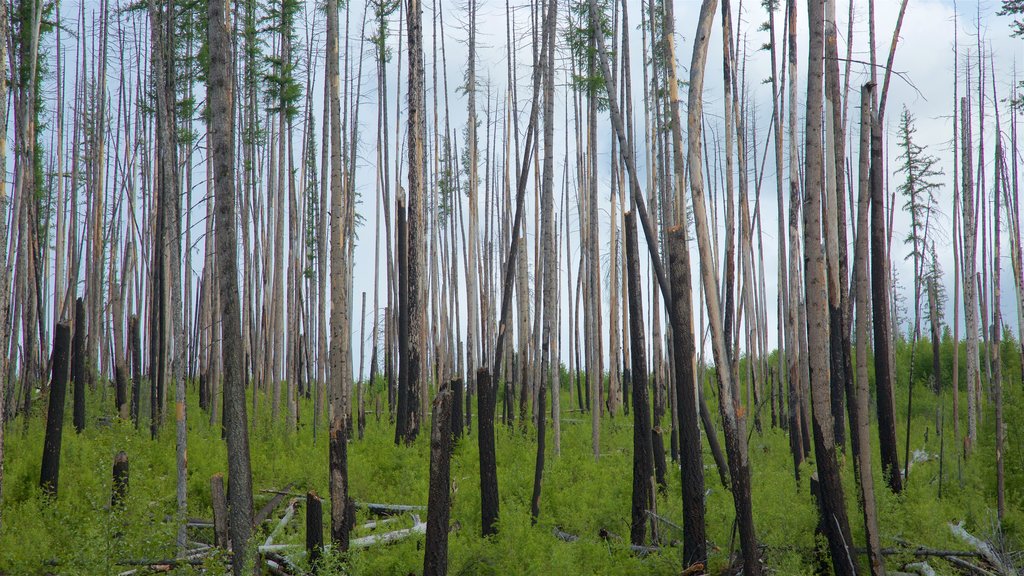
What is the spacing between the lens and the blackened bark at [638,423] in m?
6.80

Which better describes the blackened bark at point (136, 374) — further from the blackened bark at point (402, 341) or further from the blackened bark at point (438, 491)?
the blackened bark at point (438, 491)

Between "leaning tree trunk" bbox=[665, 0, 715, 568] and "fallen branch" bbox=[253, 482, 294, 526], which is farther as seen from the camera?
"fallen branch" bbox=[253, 482, 294, 526]

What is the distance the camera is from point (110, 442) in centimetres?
855

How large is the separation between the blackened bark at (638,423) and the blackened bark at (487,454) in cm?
137

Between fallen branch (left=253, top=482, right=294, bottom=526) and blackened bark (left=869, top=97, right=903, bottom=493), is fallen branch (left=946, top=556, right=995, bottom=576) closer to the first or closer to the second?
blackened bark (left=869, top=97, right=903, bottom=493)

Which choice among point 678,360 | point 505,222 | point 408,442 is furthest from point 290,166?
point 678,360

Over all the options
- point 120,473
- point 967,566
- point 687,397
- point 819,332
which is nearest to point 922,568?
point 967,566

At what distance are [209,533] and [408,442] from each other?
10.3ft

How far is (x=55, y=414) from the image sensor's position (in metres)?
7.69

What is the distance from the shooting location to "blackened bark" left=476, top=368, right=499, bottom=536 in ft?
22.0

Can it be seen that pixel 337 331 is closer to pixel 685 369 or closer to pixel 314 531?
pixel 314 531

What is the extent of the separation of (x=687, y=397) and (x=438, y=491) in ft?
6.45

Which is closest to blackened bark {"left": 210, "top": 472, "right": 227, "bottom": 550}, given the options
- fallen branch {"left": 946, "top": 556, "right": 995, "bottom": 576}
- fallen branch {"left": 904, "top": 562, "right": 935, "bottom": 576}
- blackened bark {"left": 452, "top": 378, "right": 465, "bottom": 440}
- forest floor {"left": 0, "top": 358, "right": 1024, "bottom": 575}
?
forest floor {"left": 0, "top": 358, "right": 1024, "bottom": 575}

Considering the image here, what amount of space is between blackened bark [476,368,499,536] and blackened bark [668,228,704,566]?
1.89 meters
